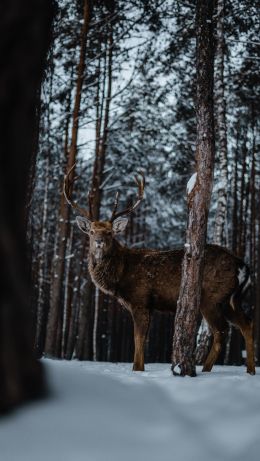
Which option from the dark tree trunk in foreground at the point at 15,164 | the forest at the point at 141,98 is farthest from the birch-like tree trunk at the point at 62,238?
the dark tree trunk in foreground at the point at 15,164

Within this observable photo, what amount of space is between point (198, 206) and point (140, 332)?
250 centimetres

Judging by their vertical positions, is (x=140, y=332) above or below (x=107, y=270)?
below

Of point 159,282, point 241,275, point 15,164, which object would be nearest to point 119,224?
point 159,282

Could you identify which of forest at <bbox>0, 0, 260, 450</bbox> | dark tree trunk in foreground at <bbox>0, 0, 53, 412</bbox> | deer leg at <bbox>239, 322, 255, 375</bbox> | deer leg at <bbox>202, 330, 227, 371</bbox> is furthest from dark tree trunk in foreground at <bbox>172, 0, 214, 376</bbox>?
dark tree trunk in foreground at <bbox>0, 0, 53, 412</bbox>

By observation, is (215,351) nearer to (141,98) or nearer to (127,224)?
(127,224)

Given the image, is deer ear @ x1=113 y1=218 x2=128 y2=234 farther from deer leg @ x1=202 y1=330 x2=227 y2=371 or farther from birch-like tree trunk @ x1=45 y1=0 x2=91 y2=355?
birch-like tree trunk @ x1=45 y1=0 x2=91 y2=355

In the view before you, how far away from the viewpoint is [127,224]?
34.8 ft

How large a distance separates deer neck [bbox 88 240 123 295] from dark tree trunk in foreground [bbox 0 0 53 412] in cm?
596

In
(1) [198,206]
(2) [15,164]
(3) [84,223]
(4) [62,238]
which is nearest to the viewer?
(2) [15,164]

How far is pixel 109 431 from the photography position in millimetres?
2037

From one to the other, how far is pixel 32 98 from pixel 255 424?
5.71 feet

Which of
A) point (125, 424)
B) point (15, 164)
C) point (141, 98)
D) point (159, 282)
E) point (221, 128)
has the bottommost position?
point (125, 424)

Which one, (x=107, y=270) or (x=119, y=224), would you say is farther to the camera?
(x=119, y=224)

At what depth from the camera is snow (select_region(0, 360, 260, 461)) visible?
1875mm
